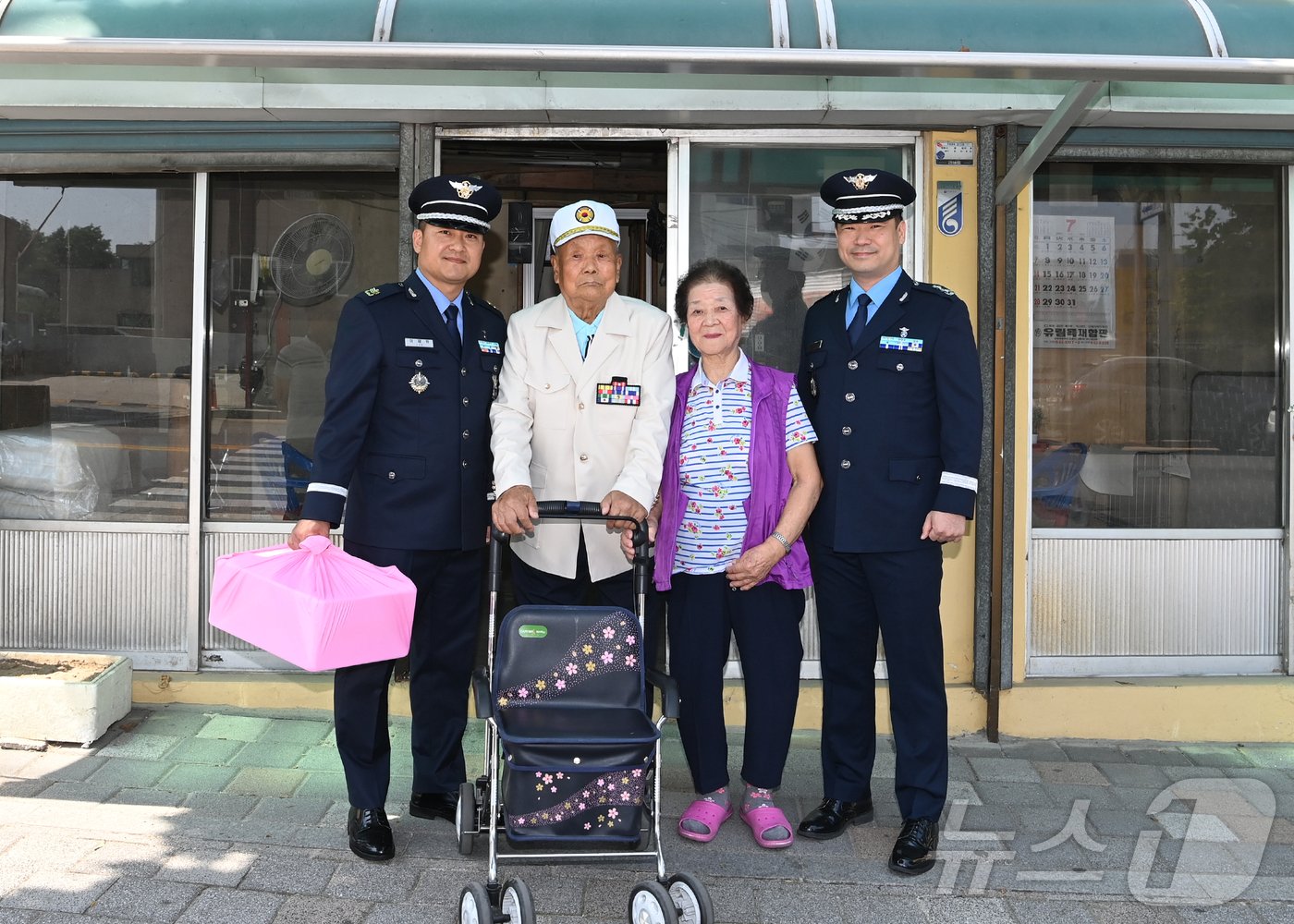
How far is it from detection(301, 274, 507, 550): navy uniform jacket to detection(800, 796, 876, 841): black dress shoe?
1.47m

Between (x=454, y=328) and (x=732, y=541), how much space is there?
1153 mm

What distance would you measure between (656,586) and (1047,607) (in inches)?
87.3

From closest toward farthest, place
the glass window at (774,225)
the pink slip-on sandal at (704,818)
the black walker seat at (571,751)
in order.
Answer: the black walker seat at (571,751) → the pink slip-on sandal at (704,818) → the glass window at (774,225)

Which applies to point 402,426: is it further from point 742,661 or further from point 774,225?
point 774,225

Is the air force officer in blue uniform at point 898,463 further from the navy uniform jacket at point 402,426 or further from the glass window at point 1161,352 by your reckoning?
the glass window at point 1161,352

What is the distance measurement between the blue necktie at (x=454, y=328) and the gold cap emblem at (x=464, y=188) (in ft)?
1.21

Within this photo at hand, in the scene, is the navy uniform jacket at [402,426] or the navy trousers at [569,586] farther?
the navy trousers at [569,586]

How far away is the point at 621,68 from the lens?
3609 millimetres

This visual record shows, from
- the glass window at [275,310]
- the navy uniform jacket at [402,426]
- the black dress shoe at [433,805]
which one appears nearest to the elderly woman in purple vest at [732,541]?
the navy uniform jacket at [402,426]

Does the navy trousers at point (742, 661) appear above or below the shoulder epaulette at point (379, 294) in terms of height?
below

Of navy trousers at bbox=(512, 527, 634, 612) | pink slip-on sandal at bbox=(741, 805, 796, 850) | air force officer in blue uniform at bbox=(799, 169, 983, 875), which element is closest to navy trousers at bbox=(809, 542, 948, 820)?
air force officer in blue uniform at bbox=(799, 169, 983, 875)

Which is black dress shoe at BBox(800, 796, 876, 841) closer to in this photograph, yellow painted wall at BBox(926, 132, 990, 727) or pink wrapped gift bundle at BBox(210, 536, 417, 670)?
yellow painted wall at BBox(926, 132, 990, 727)

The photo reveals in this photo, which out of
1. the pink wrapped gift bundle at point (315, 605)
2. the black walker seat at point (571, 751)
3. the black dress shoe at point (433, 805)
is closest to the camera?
the black walker seat at point (571, 751)

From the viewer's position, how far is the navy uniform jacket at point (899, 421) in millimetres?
3688
